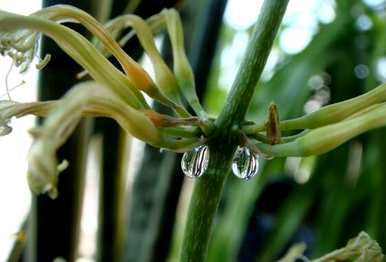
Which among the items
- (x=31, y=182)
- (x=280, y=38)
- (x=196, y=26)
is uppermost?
(x=280, y=38)

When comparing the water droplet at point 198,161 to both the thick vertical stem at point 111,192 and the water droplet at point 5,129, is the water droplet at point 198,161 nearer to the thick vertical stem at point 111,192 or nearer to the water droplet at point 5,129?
the water droplet at point 5,129

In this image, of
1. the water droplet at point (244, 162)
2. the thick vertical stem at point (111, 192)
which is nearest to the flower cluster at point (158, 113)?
the water droplet at point (244, 162)

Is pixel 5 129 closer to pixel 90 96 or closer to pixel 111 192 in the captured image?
pixel 90 96

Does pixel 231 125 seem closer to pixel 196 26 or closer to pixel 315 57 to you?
pixel 196 26

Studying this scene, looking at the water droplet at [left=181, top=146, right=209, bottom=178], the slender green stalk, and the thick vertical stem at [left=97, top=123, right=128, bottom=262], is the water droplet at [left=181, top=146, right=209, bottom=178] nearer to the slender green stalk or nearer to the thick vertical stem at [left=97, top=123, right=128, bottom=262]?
the slender green stalk

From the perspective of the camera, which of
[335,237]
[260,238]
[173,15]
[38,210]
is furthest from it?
[260,238]

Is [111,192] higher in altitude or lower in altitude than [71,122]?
higher

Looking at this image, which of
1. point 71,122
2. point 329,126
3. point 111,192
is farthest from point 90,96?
point 111,192

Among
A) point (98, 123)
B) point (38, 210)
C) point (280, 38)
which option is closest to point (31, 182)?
point (38, 210)
